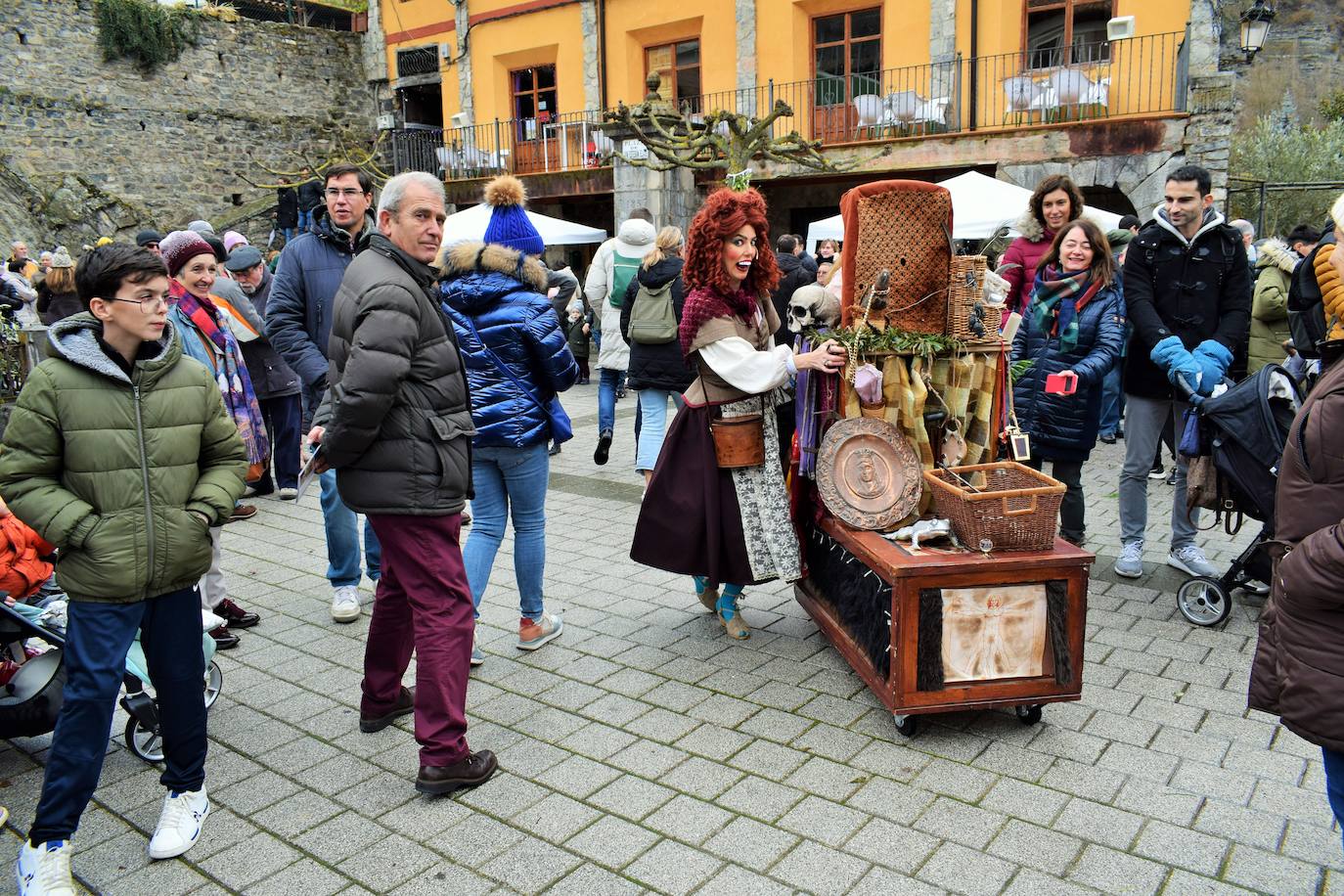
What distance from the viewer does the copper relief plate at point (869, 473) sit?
3885 mm

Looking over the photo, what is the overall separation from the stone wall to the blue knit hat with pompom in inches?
760

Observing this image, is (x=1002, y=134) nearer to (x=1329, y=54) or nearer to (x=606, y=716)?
(x=606, y=716)

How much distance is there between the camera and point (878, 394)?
3930 mm

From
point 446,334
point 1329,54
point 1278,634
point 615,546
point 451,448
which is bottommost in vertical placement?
point 615,546

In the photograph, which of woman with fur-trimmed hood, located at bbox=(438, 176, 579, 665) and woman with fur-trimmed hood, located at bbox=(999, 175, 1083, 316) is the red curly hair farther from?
woman with fur-trimmed hood, located at bbox=(999, 175, 1083, 316)

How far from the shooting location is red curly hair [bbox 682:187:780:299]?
413 cm

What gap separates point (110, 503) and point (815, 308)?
2751 mm

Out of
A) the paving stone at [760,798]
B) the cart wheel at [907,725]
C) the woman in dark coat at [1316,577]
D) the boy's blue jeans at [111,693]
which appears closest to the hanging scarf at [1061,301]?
the cart wheel at [907,725]

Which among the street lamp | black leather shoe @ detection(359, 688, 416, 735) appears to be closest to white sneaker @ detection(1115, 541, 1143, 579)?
black leather shoe @ detection(359, 688, 416, 735)

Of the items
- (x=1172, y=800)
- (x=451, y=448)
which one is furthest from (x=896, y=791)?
(x=451, y=448)

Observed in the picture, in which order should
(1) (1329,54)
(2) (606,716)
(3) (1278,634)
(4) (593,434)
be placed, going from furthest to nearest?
(1) (1329,54) → (4) (593,434) → (2) (606,716) → (3) (1278,634)

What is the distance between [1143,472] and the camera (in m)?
5.31

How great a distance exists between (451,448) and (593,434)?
21.9 feet

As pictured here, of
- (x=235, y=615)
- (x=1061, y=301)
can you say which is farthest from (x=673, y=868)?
(x=1061, y=301)
